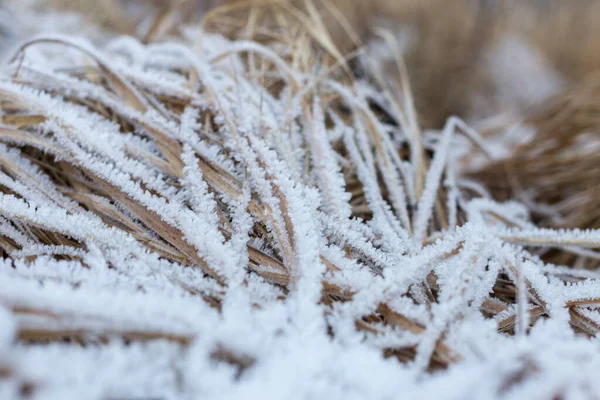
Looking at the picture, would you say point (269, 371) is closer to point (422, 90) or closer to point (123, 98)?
point (123, 98)

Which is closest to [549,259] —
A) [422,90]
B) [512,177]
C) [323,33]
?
[512,177]

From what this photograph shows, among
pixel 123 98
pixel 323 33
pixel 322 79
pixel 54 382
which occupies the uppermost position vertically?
pixel 323 33

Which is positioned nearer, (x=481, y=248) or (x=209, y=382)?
(x=209, y=382)

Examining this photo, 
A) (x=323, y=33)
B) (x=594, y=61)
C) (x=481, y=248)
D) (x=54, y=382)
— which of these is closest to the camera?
(x=54, y=382)

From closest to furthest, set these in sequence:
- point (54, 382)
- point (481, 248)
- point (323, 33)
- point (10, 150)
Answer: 1. point (54, 382)
2. point (481, 248)
3. point (10, 150)
4. point (323, 33)

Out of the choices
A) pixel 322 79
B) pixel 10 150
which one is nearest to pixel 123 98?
pixel 10 150

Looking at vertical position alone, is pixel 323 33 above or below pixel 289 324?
above
